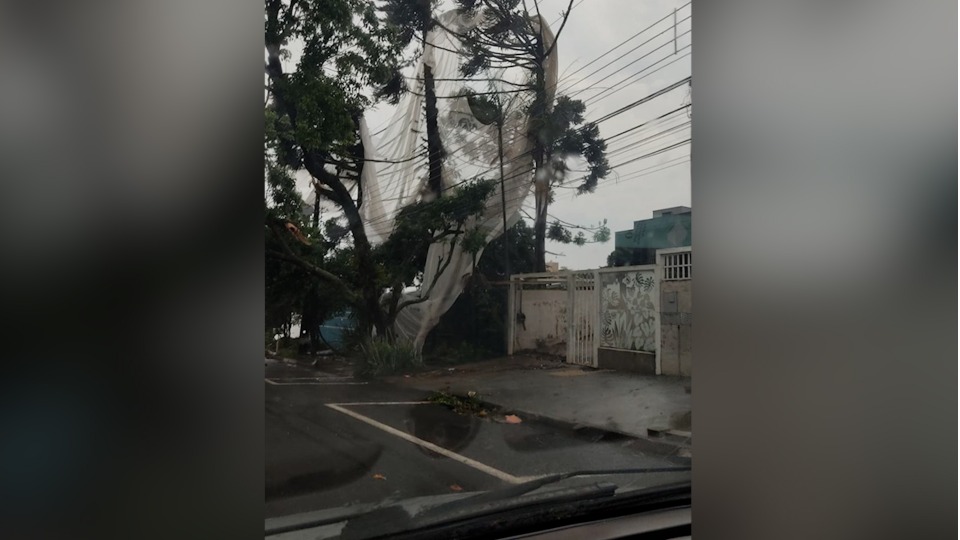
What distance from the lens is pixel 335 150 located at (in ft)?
5.17

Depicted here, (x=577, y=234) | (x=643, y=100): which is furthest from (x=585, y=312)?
(x=643, y=100)

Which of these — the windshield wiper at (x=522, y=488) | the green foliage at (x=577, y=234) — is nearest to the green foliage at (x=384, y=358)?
the windshield wiper at (x=522, y=488)

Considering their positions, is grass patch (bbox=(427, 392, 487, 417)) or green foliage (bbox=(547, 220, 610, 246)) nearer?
grass patch (bbox=(427, 392, 487, 417))

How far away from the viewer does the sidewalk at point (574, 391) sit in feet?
5.61

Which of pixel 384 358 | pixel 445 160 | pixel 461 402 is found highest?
pixel 445 160

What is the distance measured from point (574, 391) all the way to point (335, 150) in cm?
94

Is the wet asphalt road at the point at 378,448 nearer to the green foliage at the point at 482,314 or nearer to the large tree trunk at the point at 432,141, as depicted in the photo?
the green foliage at the point at 482,314

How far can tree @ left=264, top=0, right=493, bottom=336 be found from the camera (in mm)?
1489

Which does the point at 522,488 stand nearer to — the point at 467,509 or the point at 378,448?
the point at 467,509

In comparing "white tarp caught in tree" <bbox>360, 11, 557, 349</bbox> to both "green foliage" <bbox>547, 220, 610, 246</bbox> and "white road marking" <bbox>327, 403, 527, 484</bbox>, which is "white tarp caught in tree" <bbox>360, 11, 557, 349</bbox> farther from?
"white road marking" <bbox>327, 403, 527, 484</bbox>

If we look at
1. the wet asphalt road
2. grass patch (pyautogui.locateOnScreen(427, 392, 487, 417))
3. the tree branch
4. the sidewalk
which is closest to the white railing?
the sidewalk

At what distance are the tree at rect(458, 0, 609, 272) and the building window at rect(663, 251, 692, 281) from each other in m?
0.33
